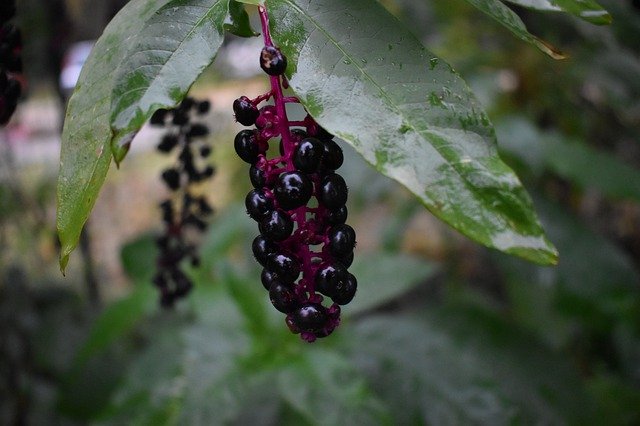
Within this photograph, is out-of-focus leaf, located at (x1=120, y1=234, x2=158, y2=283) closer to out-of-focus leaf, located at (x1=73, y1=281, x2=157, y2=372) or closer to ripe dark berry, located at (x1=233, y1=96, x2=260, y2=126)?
out-of-focus leaf, located at (x1=73, y1=281, x2=157, y2=372)

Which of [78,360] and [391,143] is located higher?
[391,143]

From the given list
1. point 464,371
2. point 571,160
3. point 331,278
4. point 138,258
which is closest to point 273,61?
point 331,278

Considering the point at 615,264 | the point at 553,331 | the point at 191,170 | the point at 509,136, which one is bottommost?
the point at 553,331

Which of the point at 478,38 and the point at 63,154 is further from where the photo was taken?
the point at 478,38

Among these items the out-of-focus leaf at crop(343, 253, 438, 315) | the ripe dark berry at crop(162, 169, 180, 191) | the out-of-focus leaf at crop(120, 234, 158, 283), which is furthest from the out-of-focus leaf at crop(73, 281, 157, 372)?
the ripe dark berry at crop(162, 169, 180, 191)

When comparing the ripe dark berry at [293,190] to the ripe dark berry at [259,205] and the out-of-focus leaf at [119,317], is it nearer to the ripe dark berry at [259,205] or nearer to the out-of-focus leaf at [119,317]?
the ripe dark berry at [259,205]

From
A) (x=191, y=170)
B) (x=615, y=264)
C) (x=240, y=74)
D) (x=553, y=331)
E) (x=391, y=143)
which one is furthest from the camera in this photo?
(x=240, y=74)

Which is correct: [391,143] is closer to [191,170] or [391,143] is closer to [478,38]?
[191,170]

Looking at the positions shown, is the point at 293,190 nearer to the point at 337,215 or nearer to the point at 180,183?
the point at 337,215

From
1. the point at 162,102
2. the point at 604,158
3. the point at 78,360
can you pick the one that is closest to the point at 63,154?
the point at 162,102
